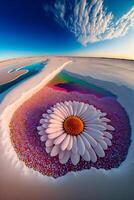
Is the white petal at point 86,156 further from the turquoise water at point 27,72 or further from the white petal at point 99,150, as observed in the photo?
the turquoise water at point 27,72

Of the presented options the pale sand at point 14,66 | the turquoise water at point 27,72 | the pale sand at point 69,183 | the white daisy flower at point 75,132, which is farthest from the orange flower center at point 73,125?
the pale sand at point 14,66

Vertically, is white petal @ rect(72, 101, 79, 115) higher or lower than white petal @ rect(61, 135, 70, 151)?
higher

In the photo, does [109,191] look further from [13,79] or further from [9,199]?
[13,79]

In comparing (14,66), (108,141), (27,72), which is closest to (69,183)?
(108,141)

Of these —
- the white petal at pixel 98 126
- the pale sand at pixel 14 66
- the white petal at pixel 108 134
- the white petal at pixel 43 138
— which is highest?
the white petal at pixel 98 126

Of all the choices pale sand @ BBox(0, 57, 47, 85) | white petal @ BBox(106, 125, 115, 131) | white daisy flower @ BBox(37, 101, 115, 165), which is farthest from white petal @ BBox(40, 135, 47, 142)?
pale sand @ BBox(0, 57, 47, 85)

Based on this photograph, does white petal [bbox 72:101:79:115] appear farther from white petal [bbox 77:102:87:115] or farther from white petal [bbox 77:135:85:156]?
white petal [bbox 77:135:85:156]

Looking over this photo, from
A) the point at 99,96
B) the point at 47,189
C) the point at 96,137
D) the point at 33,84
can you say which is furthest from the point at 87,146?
the point at 33,84
